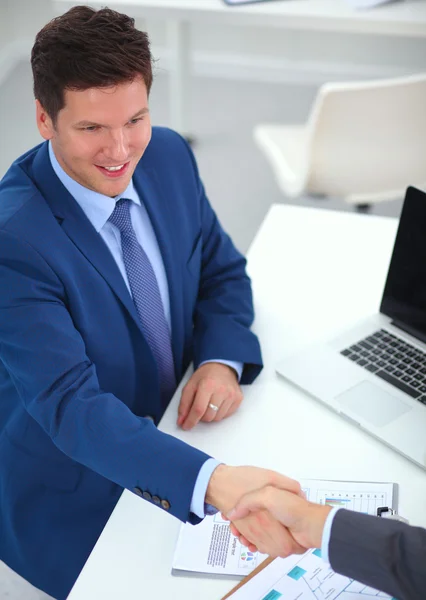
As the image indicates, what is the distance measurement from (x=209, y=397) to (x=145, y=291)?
25 cm

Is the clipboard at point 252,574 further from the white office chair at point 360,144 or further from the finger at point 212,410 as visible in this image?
the white office chair at point 360,144

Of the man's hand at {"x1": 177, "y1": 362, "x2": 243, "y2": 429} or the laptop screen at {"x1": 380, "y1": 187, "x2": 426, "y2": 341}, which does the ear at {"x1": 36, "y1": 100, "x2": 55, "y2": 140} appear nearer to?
the man's hand at {"x1": 177, "y1": 362, "x2": 243, "y2": 429}

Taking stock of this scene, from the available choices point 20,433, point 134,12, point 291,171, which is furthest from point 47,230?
point 134,12

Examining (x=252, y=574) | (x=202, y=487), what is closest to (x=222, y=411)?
(x=202, y=487)

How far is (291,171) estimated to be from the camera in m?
2.98

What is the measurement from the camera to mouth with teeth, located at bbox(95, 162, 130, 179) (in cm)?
140

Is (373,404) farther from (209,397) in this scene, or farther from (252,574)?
(252,574)

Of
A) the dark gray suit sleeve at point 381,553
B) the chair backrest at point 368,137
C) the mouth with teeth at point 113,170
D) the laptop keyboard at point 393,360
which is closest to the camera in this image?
the dark gray suit sleeve at point 381,553

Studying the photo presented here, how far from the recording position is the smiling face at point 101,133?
1284mm

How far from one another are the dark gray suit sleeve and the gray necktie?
1.91 ft

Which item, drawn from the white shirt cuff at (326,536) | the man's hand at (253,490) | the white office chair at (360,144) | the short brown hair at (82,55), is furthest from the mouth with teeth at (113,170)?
the white office chair at (360,144)

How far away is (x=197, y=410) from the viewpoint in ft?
4.71

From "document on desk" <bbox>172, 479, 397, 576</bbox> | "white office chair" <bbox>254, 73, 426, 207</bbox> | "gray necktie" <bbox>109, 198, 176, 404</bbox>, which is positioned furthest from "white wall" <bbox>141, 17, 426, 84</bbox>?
"document on desk" <bbox>172, 479, 397, 576</bbox>

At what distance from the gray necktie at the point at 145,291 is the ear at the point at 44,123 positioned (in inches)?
7.8
